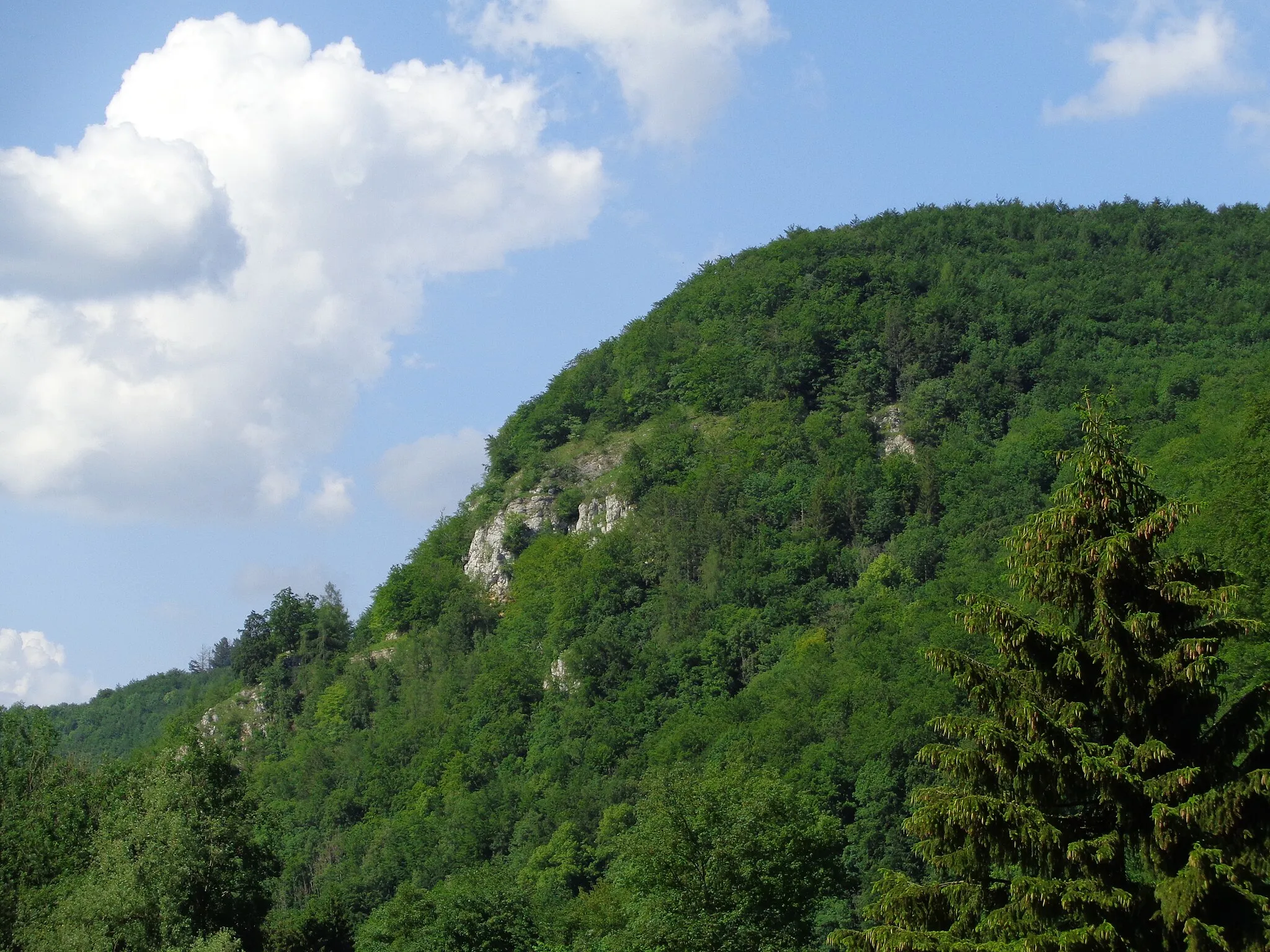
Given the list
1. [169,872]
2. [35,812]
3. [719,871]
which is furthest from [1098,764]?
[35,812]

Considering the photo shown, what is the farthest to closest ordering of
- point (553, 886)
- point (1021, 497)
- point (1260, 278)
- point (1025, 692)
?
point (1260, 278)
point (1021, 497)
point (553, 886)
point (1025, 692)

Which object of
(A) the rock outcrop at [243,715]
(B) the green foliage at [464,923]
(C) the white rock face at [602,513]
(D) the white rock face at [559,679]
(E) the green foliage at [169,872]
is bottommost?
(B) the green foliage at [464,923]

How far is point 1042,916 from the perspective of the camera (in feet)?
44.2

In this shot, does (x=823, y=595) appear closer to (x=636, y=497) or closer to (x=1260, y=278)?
(x=636, y=497)

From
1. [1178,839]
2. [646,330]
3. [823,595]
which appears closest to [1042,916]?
[1178,839]

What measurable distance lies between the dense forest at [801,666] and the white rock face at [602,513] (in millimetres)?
347

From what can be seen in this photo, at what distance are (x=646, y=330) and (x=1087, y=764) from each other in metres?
155

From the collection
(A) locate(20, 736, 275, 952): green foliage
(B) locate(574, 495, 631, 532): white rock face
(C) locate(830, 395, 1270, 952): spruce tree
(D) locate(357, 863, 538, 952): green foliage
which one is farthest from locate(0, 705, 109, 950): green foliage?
(B) locate(574, 495, 631, 532): white rock face

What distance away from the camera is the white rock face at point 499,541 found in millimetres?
142625

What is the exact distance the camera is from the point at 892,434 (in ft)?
457

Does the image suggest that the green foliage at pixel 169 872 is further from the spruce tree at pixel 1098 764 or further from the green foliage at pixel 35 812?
the spruce tree at pixel 1098 764

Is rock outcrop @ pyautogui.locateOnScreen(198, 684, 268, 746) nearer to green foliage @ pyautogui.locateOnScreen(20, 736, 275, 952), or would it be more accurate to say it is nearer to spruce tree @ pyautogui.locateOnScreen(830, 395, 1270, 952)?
green foliage @ pyautogui.locateOnScreen(20, 736, 275, 952)

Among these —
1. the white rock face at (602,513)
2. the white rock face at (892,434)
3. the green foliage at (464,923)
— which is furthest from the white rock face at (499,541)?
the green foliage at (464,923)

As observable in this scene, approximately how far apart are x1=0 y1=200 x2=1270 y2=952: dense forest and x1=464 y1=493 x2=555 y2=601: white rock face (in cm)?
47
